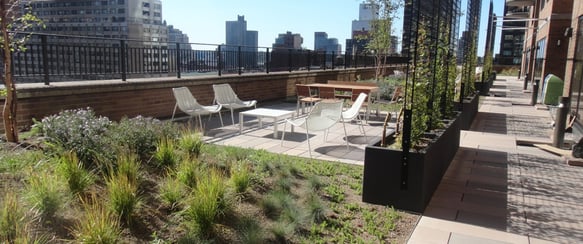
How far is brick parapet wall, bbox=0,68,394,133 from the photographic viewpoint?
674cm

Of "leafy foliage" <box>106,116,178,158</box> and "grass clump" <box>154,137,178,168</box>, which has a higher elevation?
"leafy foliage" <box>106,116,178,158</box>

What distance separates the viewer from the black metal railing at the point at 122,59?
7.18 metres

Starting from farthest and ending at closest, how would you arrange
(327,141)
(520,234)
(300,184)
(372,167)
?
(327,141), (300,184), (372,167), (520,234)

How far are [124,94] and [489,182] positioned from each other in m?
6.51

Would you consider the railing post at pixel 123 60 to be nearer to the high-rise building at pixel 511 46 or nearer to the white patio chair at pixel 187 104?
the white patio chair at pixel 187 104

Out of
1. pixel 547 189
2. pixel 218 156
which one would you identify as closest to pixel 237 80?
pixel 218 156

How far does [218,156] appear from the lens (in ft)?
17.2

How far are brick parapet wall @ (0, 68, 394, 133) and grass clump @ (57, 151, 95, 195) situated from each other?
10.9 feet

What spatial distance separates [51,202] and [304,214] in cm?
199

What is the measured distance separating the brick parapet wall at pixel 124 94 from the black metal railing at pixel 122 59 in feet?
1.01

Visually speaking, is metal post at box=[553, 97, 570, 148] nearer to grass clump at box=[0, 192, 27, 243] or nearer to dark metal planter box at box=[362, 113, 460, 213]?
dark metal planter box at box=[362, 113, 460, 213]

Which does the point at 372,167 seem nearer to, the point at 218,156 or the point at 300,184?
the point at 300,184

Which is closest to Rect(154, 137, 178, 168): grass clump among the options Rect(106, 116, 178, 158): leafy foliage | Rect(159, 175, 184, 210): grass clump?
Rect(106, 116, 178, 158): leafy foliage

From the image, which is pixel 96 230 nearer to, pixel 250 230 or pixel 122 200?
pixel 122 200
